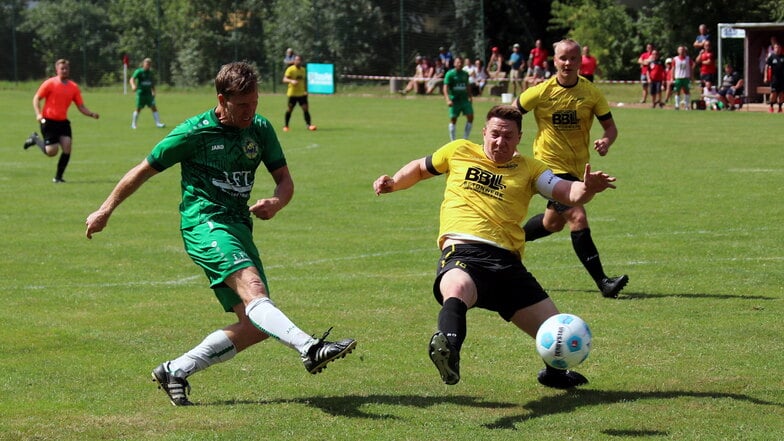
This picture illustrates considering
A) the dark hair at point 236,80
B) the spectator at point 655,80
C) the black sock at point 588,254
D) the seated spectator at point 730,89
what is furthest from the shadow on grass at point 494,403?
the spectator at point 655,80

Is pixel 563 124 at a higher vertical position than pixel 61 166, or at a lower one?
higher

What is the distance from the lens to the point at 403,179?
7.47 metres

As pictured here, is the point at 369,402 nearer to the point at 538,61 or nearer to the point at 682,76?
the point at 682,76

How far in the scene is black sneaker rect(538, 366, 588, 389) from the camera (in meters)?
7.26

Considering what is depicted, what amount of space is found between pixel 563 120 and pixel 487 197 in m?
4.02

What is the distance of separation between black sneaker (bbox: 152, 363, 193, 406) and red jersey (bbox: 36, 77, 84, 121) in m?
15.5

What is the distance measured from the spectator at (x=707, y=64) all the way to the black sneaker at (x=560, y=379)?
108 feet

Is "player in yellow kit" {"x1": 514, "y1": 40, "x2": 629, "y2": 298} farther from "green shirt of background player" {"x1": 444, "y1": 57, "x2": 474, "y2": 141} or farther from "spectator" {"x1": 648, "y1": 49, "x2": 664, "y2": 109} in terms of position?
"spectator" {"x1": 648, "y1": 49, "x2": 664, "y2": 109}

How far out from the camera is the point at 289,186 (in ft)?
23.8

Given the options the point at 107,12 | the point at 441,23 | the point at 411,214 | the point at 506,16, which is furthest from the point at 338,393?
the point at 107,12

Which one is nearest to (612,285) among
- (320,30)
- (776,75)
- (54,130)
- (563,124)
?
(563,124)

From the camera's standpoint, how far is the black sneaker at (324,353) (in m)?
6.21

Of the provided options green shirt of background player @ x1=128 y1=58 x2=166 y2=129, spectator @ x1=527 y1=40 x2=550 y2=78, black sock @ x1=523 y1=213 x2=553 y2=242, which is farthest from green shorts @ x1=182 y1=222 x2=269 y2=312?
spectator @ x1=527 y1=40 x2=550 y2=78

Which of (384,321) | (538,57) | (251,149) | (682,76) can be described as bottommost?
(384,321)
